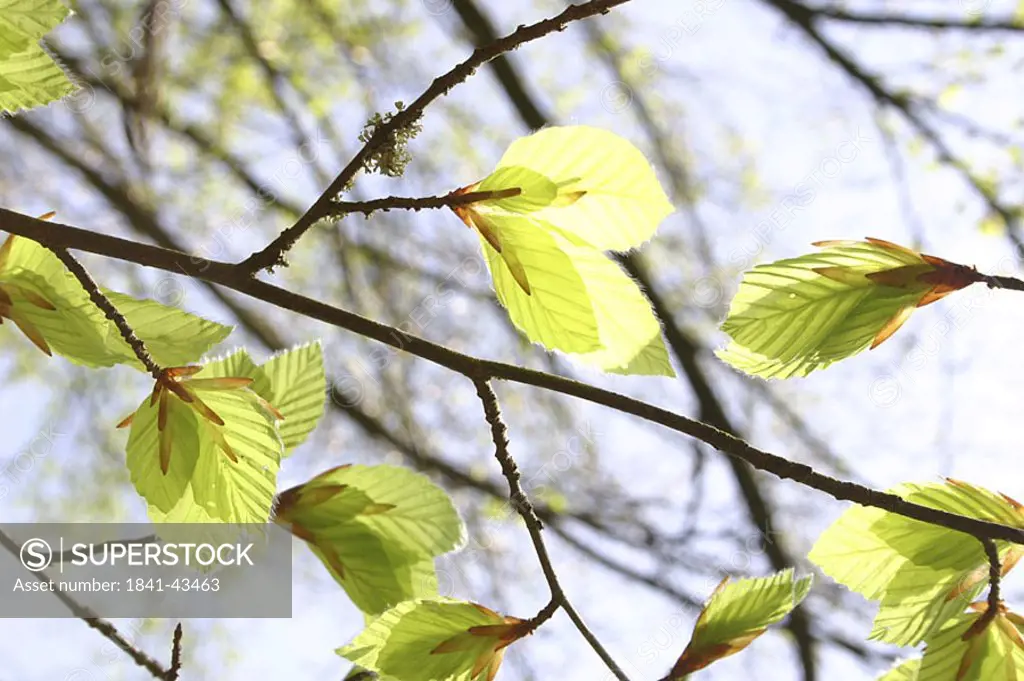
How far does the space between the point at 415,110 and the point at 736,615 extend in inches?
10.3

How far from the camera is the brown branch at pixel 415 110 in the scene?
0.99ft

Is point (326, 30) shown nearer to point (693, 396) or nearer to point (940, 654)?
point (693, 396)

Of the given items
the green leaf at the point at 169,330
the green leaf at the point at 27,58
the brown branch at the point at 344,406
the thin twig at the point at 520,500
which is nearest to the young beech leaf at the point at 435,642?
the thin twig at the point at 520,500

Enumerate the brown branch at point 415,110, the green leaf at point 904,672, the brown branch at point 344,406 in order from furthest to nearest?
the brown branch at point 344,406
the green leaf at point 904,672
the brown branch at point 415,110

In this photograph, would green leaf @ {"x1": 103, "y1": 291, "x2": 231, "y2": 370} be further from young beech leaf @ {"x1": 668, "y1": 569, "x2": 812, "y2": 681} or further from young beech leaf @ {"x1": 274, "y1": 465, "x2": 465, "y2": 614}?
young beech leaf @ {"x1": 668, "y1": 569, "x2": 812, "y2": 681}

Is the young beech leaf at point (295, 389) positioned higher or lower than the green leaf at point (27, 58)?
lower

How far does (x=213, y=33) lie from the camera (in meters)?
2.34

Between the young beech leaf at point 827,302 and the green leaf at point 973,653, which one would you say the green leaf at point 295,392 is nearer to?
the young beech leaf at point 827,302

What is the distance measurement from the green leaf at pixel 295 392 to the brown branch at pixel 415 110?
119 mm

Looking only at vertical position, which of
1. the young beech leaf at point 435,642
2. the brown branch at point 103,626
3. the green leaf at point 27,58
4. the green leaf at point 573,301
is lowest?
the young beech leaf at point 435,642

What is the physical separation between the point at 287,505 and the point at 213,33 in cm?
223

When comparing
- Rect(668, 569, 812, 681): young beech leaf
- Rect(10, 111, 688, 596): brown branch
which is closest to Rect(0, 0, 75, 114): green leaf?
Rect(668, 569, 812, 681): young beech leaf

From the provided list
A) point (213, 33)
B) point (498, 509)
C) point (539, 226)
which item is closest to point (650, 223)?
point (539, 226)

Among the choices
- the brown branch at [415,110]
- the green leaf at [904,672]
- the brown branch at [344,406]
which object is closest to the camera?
the brown branch at [415,110]
